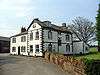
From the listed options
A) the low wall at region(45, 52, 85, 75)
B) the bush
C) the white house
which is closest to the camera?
the bush

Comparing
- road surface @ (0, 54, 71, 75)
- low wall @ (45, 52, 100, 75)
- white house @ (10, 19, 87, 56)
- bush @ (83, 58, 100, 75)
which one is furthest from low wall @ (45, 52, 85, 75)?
white house @ (10, 19, 87, 56)

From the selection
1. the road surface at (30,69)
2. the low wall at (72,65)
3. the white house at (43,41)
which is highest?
the white house at (43,41)

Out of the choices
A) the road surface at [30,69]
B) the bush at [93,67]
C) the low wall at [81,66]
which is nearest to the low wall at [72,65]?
the low wall at [81,66]

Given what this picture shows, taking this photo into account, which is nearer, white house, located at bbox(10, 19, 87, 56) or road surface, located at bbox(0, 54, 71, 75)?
road surface, located at bbox(0, 54, 71, 75)

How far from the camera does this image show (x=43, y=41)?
1713 inches

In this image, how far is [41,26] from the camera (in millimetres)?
44000

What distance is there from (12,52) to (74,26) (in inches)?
1093

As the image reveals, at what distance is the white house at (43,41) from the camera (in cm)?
4403

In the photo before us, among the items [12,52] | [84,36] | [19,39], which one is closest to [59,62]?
[19,39]

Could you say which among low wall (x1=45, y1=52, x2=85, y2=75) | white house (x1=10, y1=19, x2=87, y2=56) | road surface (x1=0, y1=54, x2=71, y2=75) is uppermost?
white house (x1=10, y1=19, x2=87, y2=56)

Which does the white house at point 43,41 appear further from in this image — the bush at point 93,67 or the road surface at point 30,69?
the bush at point 93,67

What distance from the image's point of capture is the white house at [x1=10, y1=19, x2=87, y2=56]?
44.0 m

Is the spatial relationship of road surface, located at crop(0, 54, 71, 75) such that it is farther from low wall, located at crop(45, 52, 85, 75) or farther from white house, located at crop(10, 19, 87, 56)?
white house, located at crop(10, 19, 87, 56)

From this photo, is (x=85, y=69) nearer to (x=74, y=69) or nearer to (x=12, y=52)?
(x=74, y=69)
